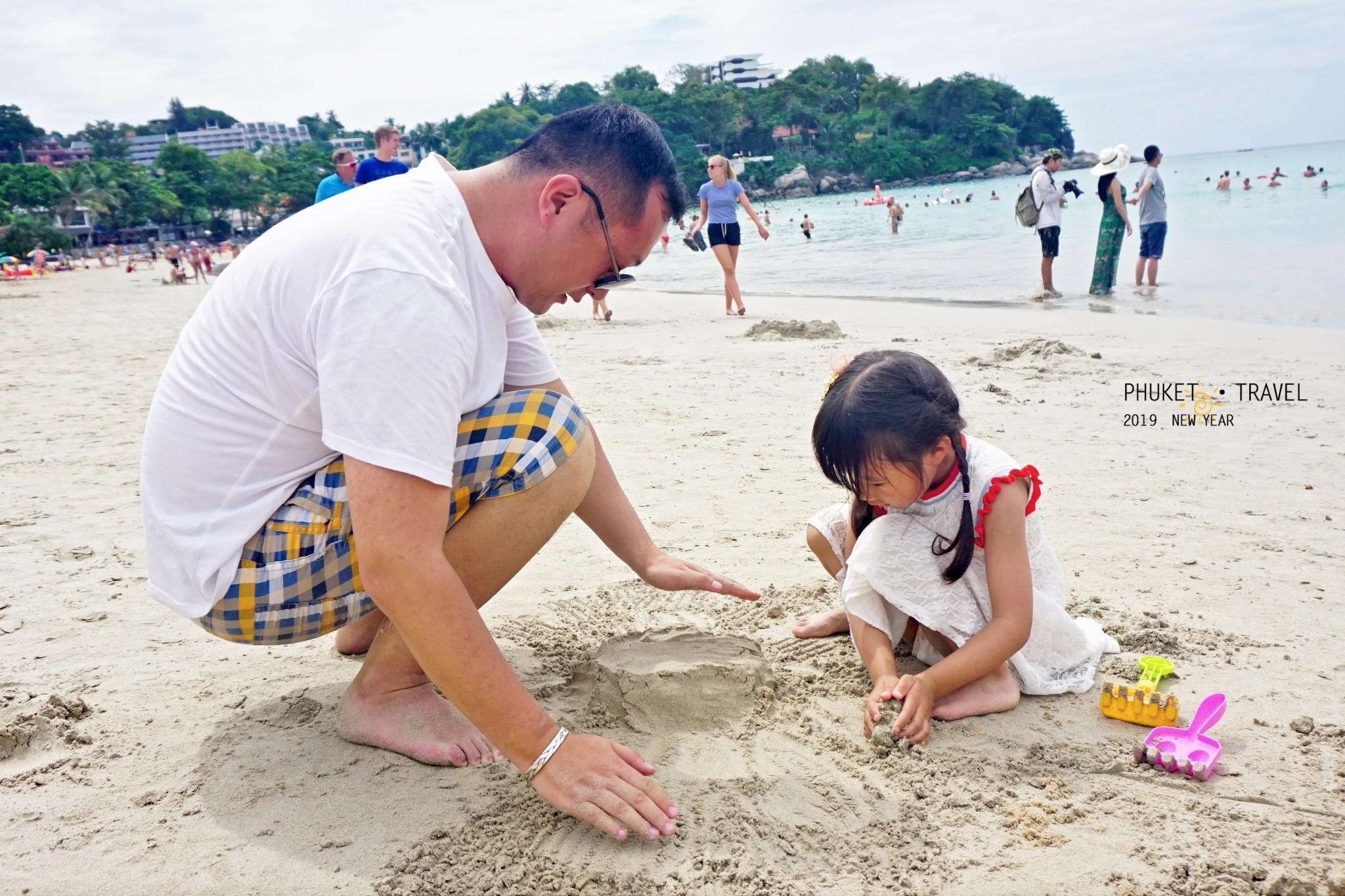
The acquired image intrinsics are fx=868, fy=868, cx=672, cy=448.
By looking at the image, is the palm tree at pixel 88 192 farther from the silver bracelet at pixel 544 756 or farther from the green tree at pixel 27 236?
the silver bracelet at pixel 544 756

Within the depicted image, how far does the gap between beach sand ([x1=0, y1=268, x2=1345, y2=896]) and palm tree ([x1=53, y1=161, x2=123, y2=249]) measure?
2521 inches

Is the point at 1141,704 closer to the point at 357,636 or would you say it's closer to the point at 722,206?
the point at 357,636

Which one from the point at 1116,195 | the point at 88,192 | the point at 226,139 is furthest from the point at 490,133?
the point at 226,139

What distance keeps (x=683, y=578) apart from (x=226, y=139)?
179 meters

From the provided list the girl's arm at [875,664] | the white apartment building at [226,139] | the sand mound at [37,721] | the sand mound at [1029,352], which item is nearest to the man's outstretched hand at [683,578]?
the girl's arm at [875,664]

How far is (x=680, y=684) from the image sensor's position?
6.43 feet

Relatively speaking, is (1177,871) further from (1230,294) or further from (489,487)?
(1230,294)

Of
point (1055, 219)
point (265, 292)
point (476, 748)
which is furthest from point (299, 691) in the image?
point (1055, 219)

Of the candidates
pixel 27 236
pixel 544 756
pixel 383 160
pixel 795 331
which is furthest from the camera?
pixel 27 236

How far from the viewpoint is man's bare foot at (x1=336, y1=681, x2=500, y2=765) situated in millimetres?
1767

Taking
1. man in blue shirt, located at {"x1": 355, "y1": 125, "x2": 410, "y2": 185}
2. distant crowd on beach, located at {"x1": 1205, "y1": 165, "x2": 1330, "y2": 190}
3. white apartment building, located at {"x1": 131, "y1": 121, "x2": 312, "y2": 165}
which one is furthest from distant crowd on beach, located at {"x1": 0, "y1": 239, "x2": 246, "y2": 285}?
white apartment building, located at {"x1": 131, "y1": 121, "x2": 312, "y2": 165}

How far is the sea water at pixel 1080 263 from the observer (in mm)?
8484

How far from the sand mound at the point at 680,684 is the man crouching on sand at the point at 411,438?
0.31 metres

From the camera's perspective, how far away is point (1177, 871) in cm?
140
